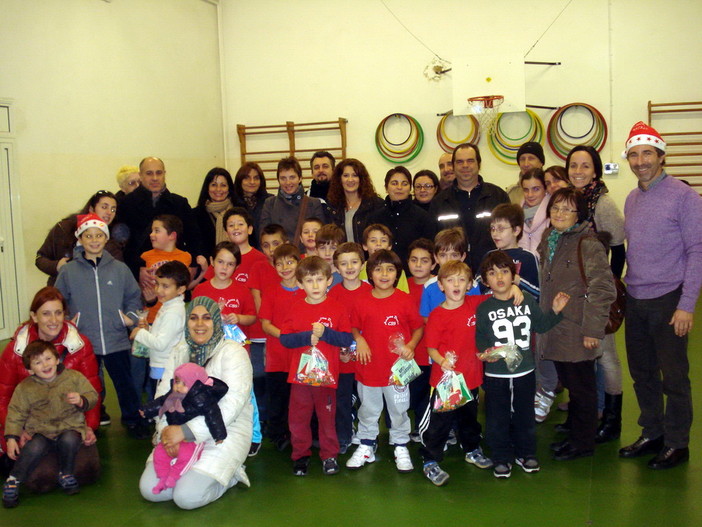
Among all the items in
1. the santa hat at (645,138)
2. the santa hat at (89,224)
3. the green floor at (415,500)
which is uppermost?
the santa hat at (645,138)

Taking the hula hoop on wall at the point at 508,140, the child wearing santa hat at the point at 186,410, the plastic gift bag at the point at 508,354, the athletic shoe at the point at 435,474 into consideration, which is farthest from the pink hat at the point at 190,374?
the hula hoop on wall at the point at 508,140

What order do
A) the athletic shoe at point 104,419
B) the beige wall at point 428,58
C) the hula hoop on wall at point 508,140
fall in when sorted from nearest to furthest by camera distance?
the athletic shoe at point 104,419 < the beige wall at point 428,58 < the hula hoop on wall at point 508,140

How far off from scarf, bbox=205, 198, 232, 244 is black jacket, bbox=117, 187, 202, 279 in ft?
0.58

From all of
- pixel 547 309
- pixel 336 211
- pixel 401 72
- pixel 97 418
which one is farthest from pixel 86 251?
pixel 401 72

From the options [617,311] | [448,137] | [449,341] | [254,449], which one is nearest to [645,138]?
[617,311]

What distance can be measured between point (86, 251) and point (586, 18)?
8089 millimetres

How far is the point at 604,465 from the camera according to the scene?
3.37 metres

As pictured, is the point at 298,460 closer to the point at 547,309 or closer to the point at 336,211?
the point at 547,309

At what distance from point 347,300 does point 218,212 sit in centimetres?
184

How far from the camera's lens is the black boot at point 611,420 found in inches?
145

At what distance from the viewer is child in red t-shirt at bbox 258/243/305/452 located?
3709 mm

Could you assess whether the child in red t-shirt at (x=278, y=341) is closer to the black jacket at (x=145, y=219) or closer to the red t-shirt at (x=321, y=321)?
the red t-shirt at (x=321, y=321)

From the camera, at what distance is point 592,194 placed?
3654mm

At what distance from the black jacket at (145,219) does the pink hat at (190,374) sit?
176cm
